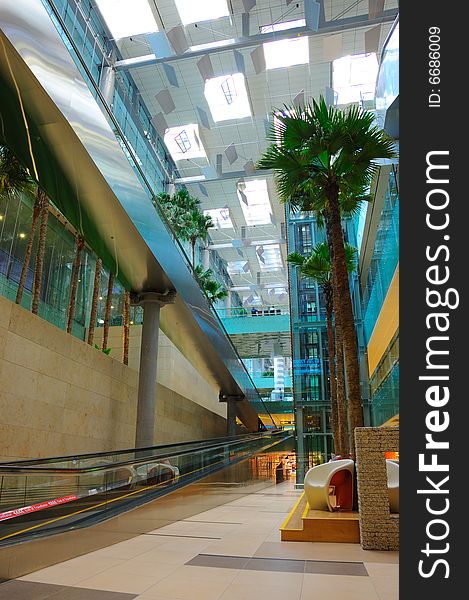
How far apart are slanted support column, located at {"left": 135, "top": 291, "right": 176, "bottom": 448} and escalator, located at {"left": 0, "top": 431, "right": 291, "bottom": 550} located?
3.93 metres

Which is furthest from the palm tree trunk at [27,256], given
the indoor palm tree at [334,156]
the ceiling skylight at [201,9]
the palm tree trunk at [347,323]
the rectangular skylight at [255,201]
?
the rectangular skylight at [255,201]

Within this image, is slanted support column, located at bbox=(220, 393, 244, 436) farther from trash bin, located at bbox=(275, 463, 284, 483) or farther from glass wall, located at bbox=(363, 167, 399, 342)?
glass wall, located at bbox=(363, 167, 399, 342)

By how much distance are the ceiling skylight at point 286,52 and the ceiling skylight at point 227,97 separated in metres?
1.53

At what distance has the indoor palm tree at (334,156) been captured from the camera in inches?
340

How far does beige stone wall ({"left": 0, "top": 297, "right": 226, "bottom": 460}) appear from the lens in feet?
31.0

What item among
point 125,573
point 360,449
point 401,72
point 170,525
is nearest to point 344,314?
point 360,449

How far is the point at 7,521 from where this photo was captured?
4.81m

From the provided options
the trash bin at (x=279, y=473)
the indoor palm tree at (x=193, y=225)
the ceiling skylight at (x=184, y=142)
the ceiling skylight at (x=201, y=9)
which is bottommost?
the trash bin at (x=279, y=473)

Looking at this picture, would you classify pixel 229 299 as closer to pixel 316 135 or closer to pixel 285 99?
pixel 285 99

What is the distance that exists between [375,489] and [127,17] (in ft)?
67.3

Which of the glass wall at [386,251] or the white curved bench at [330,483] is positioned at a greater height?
the glass wall at [386,251]

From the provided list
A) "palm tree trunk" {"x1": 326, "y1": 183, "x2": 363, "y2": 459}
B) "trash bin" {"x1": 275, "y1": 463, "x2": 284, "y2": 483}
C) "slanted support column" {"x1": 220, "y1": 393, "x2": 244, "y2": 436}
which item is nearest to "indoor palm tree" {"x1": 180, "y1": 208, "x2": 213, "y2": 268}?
"slanted support column" {"x1": 220, "y1": 393, "x2": 244, "y2": 436}

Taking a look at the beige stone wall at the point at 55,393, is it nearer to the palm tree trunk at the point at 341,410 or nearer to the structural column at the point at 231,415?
the palm tree trunk at the point at 341,410

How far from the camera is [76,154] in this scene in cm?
912
